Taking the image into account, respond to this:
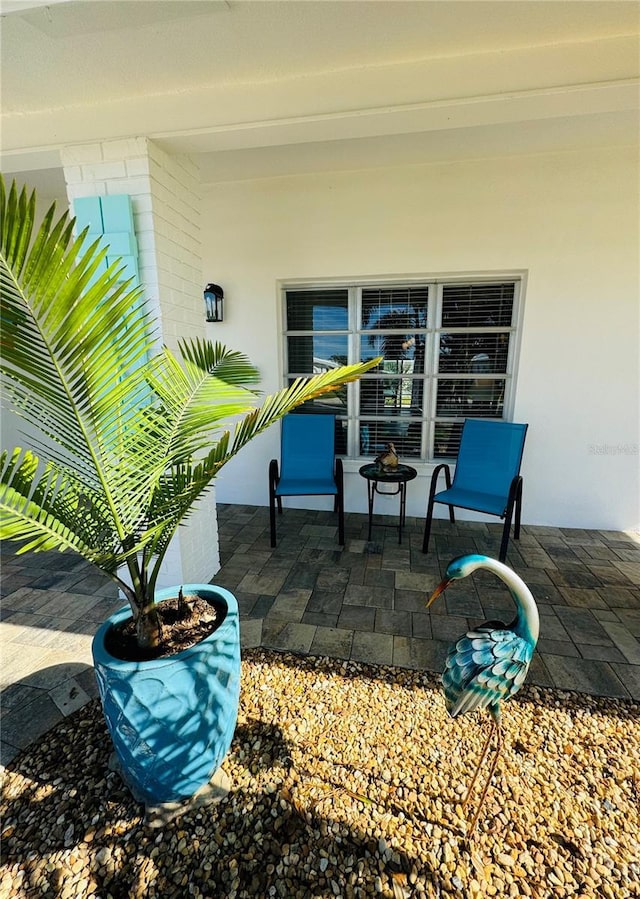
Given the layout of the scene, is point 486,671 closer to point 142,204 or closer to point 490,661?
point 490,661

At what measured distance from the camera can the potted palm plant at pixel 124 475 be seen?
39.0 inches

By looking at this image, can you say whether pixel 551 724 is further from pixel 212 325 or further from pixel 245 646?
pixel 212 325

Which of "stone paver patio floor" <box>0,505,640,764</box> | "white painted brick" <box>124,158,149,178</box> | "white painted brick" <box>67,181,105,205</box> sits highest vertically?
"white painted brick" <box>124,158,149,178</box>

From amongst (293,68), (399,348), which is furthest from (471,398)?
(293,68)

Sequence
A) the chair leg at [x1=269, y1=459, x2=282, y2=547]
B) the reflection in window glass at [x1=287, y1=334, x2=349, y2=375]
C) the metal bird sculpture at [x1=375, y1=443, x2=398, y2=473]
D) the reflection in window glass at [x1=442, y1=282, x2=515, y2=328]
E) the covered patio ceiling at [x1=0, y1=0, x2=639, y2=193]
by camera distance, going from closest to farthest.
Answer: the covered patio ceiling at [x1=0, y1=0, x2=639, y2=193] < the chair leg at [x1=269, y1=459, x2=282, y2=547] < the metal bird sculpture at [x1=375, y1=443, x2=398, y2=473] < the reflection in window glass at [x1=442, y1=282, x2=515, y2=328] < the reflection in window glass at [x1=287, y1=334, x2=349, y2=375]

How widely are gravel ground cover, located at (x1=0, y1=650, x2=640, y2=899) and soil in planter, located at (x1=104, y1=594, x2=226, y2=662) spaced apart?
19.8 inches

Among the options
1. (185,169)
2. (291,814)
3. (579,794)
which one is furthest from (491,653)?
(185,169)

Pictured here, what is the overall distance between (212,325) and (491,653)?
11.5 ft

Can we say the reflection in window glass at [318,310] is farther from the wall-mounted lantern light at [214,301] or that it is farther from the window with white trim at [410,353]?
the wall-mounted lantern light at [214,301]

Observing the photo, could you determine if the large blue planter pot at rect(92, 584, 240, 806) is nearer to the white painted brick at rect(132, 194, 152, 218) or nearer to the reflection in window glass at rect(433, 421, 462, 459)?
the white painted brick at rect(132, 194, 152, 218)

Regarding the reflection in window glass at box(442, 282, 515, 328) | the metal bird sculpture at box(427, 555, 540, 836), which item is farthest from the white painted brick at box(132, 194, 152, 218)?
the reflection in window glass at box(442, 282, 515, 328)

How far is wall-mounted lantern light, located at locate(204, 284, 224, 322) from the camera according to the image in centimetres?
→ 354

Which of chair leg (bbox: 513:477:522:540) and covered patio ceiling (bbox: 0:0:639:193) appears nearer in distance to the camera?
covered patio ceiling (bbox: 0:0:639:193)

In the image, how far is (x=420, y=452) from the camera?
3.69 m
